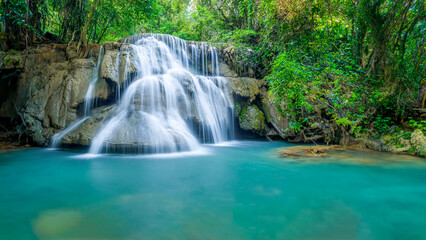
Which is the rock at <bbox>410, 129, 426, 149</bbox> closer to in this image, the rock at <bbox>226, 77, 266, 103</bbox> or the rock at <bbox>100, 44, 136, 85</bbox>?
the rock at <bbox>226, 77, 266, 103</bbox>

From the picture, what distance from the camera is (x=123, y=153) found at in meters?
5.69

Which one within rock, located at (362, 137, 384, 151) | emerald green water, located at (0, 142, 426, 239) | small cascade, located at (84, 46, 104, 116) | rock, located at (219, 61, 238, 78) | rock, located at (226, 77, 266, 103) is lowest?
emerald green water, located at (0, 142, 426, 239)

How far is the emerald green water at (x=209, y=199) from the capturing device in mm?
2086

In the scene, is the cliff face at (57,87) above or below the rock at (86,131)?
above

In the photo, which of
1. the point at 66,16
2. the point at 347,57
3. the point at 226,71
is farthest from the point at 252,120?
the point at 66,16

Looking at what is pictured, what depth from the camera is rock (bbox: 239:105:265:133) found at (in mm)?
9148

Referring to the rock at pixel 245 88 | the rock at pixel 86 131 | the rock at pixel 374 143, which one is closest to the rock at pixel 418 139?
the rock at pixel 374 143

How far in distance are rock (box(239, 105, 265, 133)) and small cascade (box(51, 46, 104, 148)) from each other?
215 inches

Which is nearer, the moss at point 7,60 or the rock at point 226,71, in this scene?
the moss at point 7,60

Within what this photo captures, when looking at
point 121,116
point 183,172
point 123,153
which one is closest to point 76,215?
point 183,172

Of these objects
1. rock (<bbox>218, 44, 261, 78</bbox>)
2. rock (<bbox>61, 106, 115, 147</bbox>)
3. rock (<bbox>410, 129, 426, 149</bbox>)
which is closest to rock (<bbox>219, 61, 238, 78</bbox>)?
rock (<bbox>218, 44, 261, 78</bbox>)

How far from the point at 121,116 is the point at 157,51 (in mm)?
4150

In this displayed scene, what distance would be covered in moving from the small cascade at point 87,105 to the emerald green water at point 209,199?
146 cm

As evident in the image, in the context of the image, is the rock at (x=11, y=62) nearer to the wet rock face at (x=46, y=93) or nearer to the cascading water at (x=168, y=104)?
the wet rock face at (x=46, y=93)
